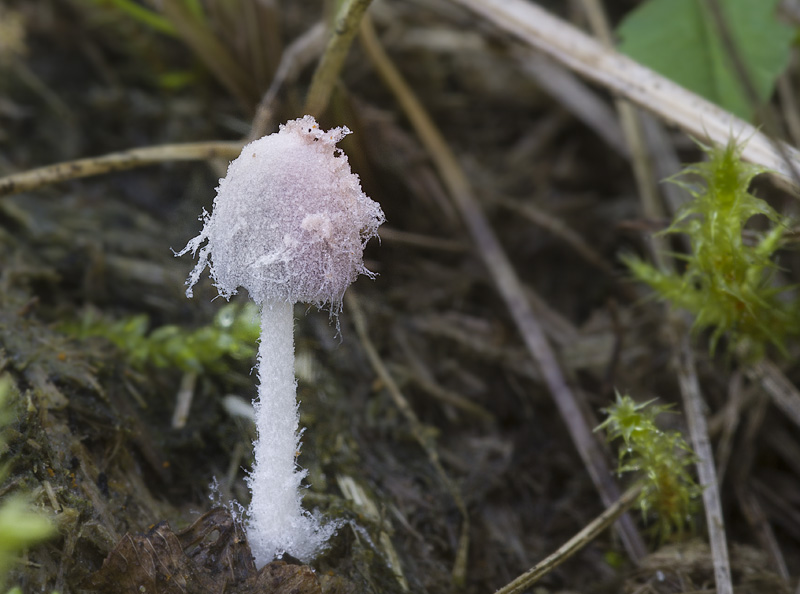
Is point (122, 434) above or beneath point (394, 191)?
beneath

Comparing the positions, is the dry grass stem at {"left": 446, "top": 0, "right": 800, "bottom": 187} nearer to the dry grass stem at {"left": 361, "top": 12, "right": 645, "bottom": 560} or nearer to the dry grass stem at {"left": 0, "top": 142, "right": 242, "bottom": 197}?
the dry grass stem at {"left": 361, "top": 12, "right": 645, "bottom": 560}

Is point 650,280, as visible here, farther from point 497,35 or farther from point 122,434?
point 122,434

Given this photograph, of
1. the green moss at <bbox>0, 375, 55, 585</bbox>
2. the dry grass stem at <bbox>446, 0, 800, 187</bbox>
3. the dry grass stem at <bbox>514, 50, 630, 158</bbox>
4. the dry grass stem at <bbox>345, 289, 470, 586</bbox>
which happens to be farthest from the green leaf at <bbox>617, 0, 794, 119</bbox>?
the green moss at <bbox>0, 375, 55, 585</bbox>

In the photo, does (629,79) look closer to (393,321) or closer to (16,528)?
(393,321)

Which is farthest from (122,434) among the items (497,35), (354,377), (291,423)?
(497,35)

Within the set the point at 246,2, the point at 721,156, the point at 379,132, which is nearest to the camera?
the point at 721,156

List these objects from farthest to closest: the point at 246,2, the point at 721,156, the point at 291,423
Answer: the point at 246,2 → the point at 721,156 → the point at 291,423
